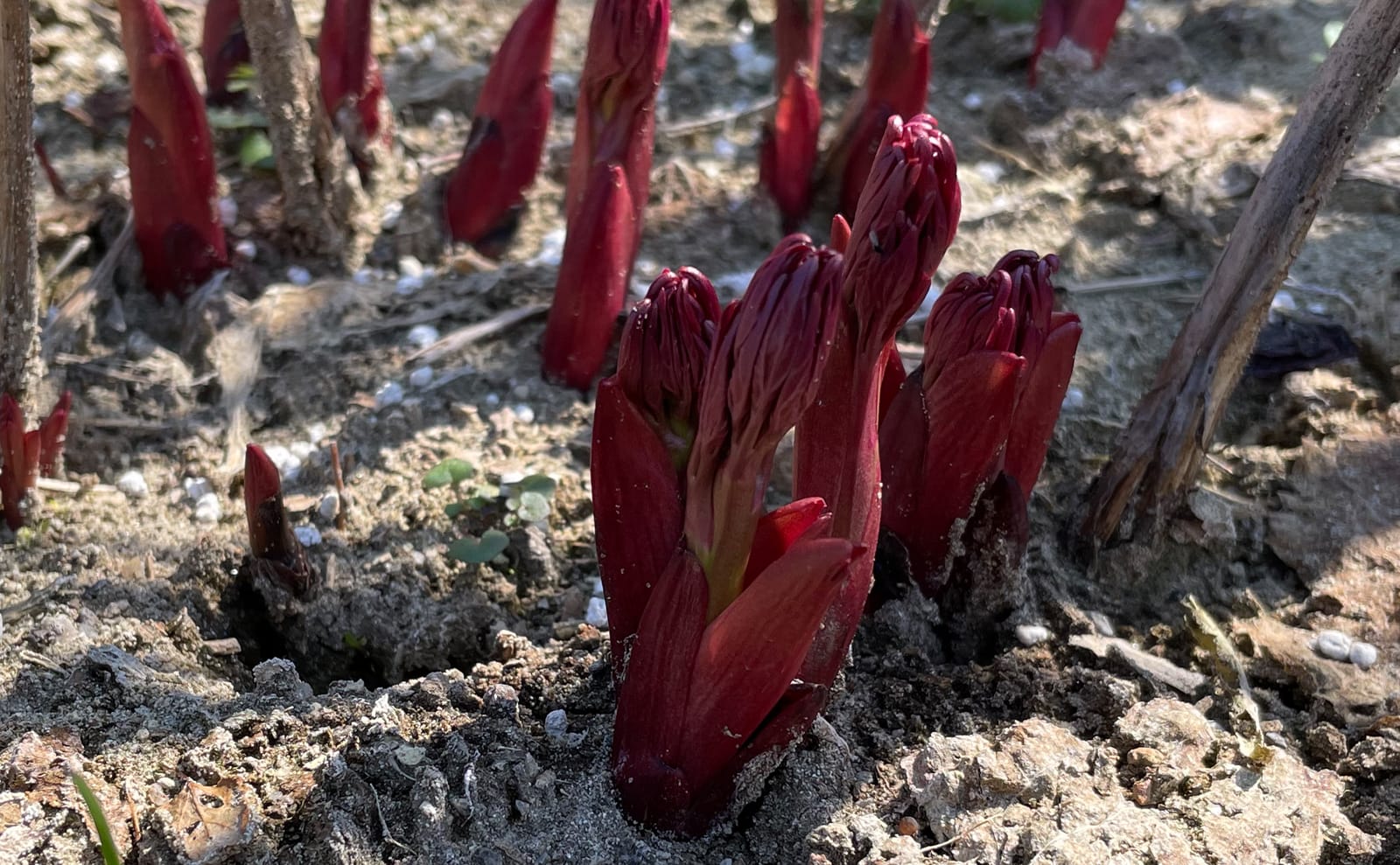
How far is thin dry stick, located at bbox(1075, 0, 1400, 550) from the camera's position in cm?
176

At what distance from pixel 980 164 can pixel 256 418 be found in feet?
6.26

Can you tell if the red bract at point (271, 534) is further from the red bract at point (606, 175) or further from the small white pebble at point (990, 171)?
the small white pebble at point (990, 171)

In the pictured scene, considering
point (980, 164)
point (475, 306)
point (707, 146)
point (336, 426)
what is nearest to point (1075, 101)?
point (980, 164)

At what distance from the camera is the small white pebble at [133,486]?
2.23 metres

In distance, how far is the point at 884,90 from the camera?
265 cm

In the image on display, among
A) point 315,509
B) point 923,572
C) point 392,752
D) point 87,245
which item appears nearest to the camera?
point 392,752

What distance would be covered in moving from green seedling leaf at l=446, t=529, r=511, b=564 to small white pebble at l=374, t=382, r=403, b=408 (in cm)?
47

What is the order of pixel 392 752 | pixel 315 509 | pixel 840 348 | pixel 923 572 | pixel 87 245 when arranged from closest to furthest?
pixel 840 348
pixel 392 752
pixel 923 572
pixel 315 509
pixel 87 245

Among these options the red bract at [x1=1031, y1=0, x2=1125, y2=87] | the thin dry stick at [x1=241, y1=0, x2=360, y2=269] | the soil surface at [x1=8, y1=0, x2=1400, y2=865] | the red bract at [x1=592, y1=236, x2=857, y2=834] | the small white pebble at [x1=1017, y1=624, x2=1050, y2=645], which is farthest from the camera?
the red bract at [x1=1031, y1=0, x2=1125, y2=87]

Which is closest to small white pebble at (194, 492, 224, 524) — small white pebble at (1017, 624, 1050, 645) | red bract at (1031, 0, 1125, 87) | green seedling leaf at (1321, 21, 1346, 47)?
small white pebble at (1017, 624, 1050, 645)

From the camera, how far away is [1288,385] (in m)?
2.41

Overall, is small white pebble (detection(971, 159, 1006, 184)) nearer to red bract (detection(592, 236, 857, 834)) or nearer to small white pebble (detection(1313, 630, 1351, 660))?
small white pebble (detection(1313, 630, 1351, 660))

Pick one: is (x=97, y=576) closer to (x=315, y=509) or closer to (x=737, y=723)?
(x=315, y=509)

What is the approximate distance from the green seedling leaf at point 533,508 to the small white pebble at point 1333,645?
129 cm
